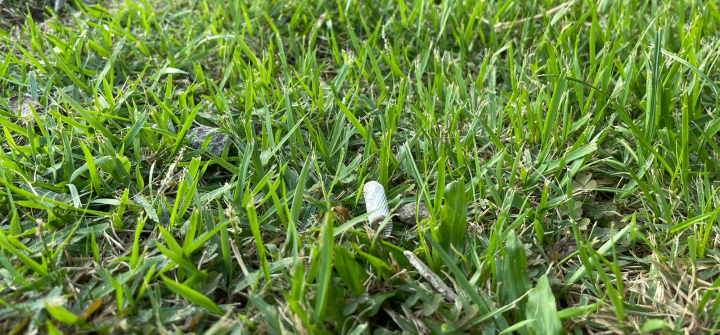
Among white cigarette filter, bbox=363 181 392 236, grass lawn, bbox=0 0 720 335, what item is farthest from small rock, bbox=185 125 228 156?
white cigarette filter, bbox=363 181 392 236

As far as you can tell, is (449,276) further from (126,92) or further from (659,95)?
(126,92)

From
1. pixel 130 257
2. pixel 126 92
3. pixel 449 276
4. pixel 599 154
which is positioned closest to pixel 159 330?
pixel 130 257

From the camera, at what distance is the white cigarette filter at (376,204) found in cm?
144

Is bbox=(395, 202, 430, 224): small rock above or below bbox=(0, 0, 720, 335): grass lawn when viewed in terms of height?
below

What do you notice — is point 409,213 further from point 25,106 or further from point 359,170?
point 25,106

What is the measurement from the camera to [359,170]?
1.61 metres

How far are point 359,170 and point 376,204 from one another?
0.16 meters

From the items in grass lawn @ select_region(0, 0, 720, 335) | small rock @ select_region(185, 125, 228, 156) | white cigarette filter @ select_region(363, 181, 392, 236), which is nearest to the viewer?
grass lawn @ select_region(0, 0, 720, 335)

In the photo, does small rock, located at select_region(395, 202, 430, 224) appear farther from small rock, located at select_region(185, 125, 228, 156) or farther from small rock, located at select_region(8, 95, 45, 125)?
small rock, located at select_region(8, 95, 45, 125)

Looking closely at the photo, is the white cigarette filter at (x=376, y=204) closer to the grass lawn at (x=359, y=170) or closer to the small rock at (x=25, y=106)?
the grass lawn at (x=359, y=170)

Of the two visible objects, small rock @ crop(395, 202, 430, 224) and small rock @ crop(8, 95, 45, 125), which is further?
small rock @ crop(8, 95, 45, 125)

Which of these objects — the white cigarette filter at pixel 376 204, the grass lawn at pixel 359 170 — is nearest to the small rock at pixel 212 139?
the grass lawn at pixel 359 170

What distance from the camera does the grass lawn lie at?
1.23m

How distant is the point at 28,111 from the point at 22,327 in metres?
0.92
